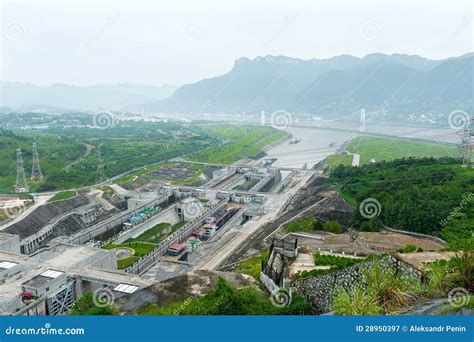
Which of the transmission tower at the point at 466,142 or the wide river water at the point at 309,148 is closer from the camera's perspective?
the transmission tower at the point at 466,142

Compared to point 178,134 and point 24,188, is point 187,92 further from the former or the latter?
point 24,188

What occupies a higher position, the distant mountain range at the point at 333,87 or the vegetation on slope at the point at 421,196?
the distant mountain range at the point at 333,87

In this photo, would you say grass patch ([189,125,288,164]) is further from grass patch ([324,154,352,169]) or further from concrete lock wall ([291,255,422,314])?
concrete lock wall ([291,255,422,314])

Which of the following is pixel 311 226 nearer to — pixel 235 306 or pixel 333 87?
pixel 235 306

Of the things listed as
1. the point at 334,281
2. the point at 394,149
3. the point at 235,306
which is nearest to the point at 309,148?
the point at 394,149

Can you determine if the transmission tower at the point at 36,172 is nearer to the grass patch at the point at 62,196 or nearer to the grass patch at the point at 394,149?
the grass patch at the point at 62,196

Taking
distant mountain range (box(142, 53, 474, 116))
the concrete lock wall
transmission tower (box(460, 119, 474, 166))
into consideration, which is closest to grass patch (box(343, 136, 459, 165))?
transmission tower (box(460, 119, 474, 166))

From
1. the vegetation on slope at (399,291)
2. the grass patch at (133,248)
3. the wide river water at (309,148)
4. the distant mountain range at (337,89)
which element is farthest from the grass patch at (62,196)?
the distant mountain range at (337,89)
